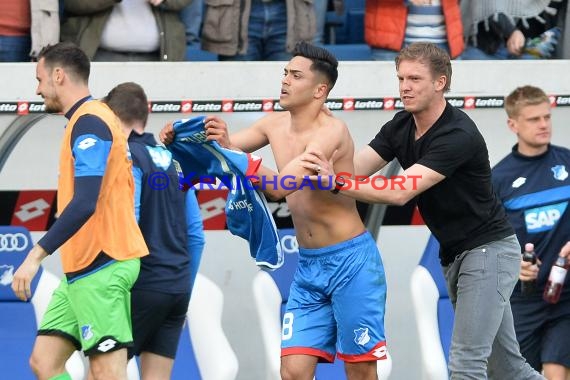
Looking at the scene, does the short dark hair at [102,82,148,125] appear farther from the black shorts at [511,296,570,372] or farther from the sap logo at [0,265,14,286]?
the black shorts at [511,296,570,372]

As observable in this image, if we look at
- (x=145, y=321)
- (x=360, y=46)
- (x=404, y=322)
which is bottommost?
(x=404, y=322)

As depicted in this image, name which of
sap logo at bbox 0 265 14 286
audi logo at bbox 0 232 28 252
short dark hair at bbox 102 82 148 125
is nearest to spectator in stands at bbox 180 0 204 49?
short dark hair at bbox 102 82 148 125

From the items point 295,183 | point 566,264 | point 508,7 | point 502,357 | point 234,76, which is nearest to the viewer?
point 295,183

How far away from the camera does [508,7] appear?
29.1 ft

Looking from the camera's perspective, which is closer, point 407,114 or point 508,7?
point 407,114

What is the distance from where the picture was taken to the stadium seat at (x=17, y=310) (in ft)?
24.4

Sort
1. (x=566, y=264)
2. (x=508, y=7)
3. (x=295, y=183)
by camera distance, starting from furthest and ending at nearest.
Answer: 1. (x=508, y=7)
2. (x=566, y=264)
3. (x=295, y=183)

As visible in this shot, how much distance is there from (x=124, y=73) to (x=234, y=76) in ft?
2.08

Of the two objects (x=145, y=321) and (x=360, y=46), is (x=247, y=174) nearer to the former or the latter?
(x=145, y=321)

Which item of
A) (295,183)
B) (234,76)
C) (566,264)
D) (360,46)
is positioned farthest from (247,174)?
(360,46)

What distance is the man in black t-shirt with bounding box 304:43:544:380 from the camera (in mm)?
6000

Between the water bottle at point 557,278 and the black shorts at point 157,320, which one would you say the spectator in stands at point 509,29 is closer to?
the water bottle at point 557,278

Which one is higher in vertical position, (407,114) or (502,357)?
(407,114)

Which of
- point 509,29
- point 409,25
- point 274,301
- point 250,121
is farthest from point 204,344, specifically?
point 509,29
